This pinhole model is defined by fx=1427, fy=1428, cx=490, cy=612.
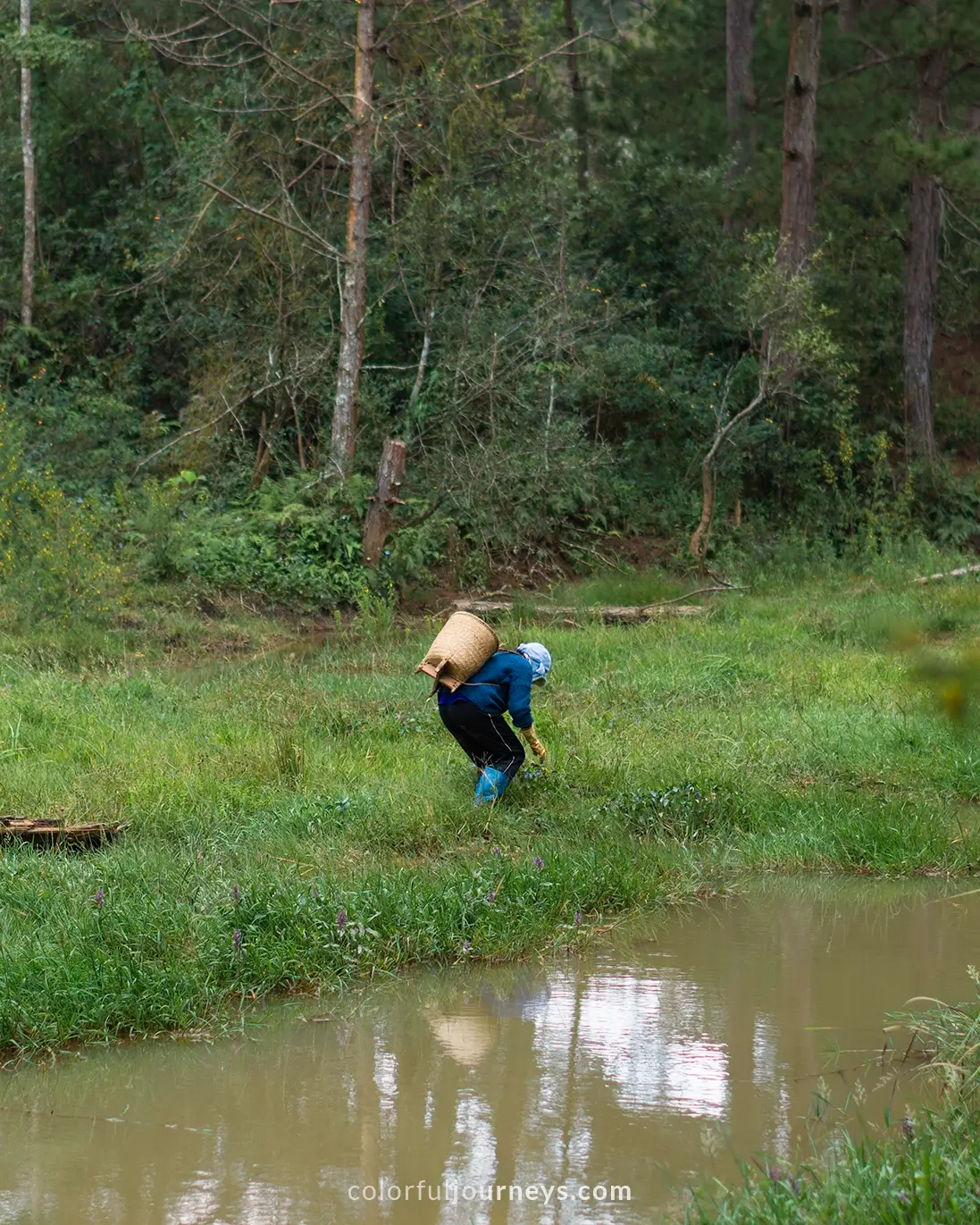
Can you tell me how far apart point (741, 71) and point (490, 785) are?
23.1 m

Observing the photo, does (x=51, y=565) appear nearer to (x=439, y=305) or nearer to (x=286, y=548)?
(x=286, y=548)

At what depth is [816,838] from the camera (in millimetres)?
8086

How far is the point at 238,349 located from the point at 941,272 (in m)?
14.0

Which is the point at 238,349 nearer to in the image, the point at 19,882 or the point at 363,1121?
the point at 19,882

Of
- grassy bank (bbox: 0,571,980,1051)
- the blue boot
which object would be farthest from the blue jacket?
grassy bank (bbox: 0,571,980,1051)

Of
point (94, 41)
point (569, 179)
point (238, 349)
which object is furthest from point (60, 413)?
point (569, 179)

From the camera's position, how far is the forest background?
62.0ft

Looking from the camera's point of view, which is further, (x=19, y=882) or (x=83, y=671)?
(x=83, y=671)

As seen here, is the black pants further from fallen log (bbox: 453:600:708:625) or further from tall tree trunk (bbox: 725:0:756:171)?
tall tree trunk (bbox: 725:0:756:171)

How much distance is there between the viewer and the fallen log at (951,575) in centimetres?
1755

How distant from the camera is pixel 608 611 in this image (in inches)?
628

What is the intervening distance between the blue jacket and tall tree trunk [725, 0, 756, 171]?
21301 millimetres

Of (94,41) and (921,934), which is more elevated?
(94,41)

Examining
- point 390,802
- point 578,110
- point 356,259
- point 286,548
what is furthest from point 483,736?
point 578,110
